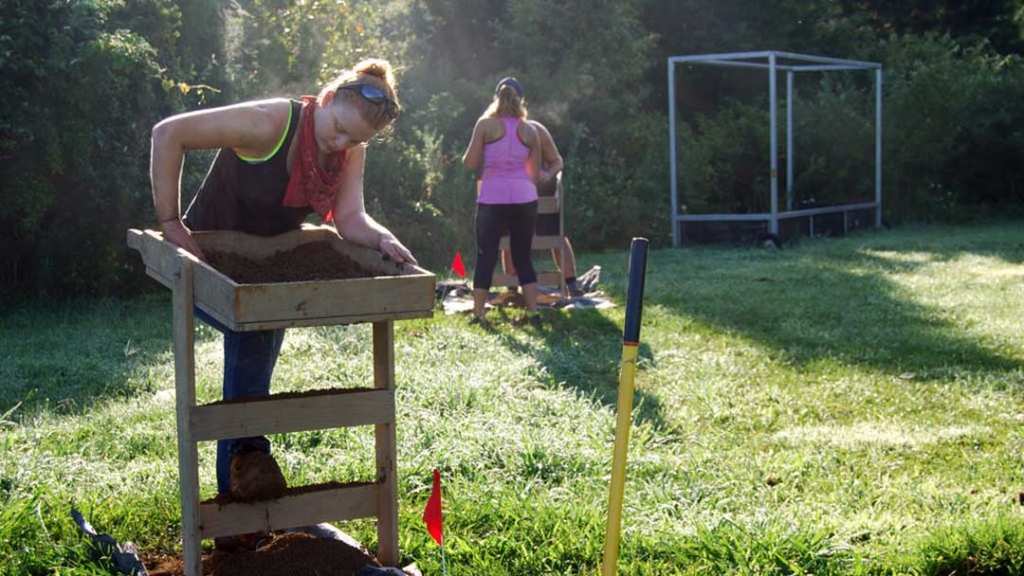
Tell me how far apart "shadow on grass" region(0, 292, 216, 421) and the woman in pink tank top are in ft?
7.07

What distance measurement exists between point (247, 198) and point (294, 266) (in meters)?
0.30

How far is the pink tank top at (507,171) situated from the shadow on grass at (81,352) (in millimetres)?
2360

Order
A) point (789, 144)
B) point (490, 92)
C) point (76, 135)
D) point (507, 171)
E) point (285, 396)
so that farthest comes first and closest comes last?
point (490, 92)
point (789, 144)
point (76, 135)
point (507, 171)
point (285, 396)

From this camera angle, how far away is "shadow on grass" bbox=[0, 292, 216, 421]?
6.10 metres

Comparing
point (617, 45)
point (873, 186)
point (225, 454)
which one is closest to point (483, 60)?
point (617, 45)

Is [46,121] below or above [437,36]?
below

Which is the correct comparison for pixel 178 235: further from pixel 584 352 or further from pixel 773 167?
pixel 773 167

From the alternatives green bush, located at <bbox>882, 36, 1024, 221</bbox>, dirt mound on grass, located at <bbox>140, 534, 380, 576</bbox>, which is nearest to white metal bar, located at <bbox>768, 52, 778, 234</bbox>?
green bush, located at <bbox>882, 36, 1024, 221</bbox>

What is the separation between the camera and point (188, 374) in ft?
10.3

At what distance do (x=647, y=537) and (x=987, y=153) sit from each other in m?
18.9

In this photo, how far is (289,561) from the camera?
3.45m

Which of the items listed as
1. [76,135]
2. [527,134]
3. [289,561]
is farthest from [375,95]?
[76,135]

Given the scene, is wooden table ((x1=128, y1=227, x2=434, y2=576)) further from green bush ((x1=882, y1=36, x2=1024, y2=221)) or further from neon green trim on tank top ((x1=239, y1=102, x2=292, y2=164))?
green bush ((x1=882, y1=36, x2=1024, y2=221))

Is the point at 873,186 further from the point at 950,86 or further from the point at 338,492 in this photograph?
the point at 338,492
